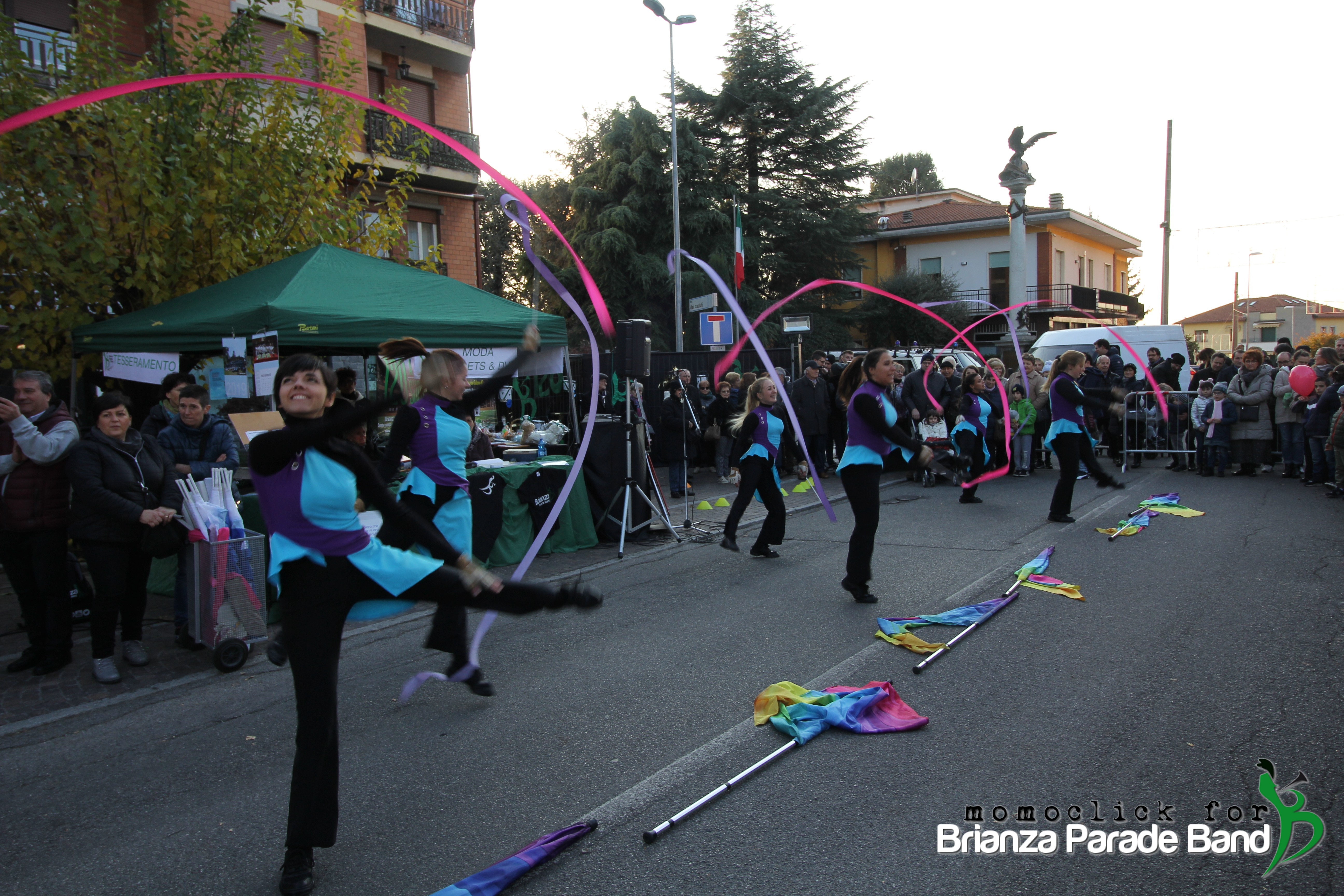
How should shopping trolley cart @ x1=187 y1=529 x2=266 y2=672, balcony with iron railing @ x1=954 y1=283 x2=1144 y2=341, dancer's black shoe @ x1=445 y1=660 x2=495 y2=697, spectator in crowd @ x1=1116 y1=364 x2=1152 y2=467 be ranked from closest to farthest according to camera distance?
1. dancer's black shoe @ x1=445 y1=660 x2=495 y2=697
2. shopping trolley cart @ x1=187 y1=529 x2=266 y2=672
3. spectator in crowd @ x1=1116 y1=364 x2=1152 y2=467
4. balcony with iron railing @ x1=954 y1=283 x2=1144 y2=341

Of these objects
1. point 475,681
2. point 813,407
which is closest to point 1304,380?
point 813,407

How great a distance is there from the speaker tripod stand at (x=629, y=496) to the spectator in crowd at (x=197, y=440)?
307cm

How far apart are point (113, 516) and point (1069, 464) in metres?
8.63

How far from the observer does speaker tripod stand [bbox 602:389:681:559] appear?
8.84 meters

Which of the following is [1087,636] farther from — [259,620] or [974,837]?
[259,620]

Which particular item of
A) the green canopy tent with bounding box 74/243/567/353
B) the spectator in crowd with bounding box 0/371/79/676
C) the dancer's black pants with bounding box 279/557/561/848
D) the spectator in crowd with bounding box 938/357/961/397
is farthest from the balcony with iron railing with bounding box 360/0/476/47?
the dancer's black pants with bounding box 279/557/561/848

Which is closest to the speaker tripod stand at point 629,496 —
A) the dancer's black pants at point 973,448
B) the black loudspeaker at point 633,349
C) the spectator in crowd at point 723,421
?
the black loudspeaker at point 633,349

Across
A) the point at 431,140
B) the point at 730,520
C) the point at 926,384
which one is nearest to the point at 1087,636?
the point at 730,520

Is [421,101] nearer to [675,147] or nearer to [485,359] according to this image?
[675,147]

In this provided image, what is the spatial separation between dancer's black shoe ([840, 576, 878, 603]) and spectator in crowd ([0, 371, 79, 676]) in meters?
5.19

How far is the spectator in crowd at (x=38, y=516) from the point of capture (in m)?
5.12

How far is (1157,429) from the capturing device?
48.8 feet

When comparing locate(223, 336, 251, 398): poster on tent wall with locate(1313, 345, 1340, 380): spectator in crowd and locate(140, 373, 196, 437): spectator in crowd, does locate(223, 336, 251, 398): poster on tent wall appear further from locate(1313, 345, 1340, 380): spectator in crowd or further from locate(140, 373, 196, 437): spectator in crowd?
locate(1313, 345, 1340, 380): spectator in crowd

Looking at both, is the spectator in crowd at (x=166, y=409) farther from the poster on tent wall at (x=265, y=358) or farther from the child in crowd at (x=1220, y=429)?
the child in crowd at (x=1220, y=429)
